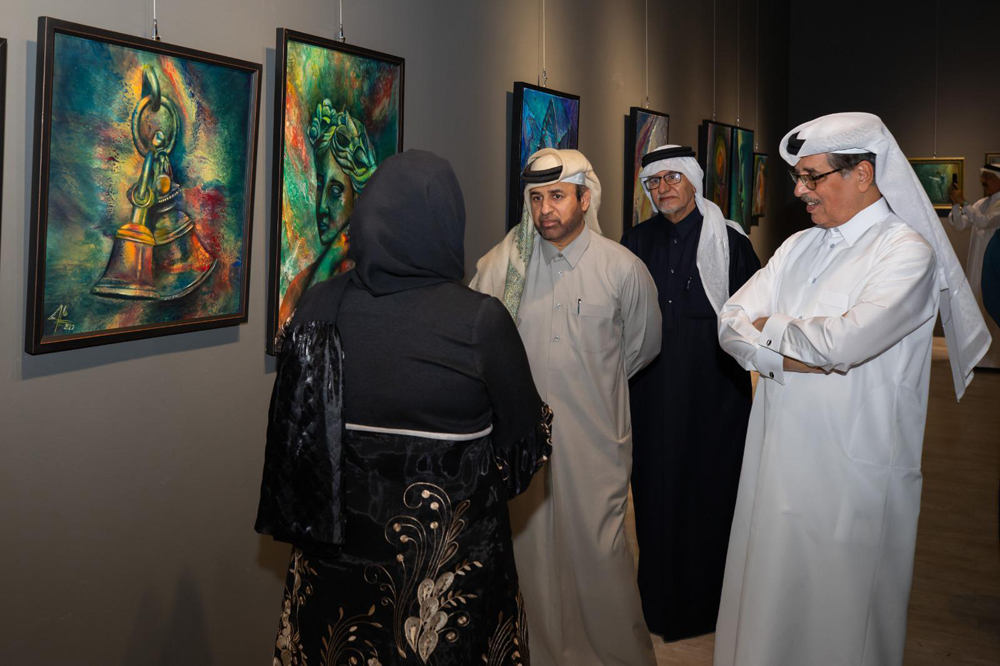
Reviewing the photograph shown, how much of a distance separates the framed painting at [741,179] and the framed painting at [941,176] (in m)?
3.54

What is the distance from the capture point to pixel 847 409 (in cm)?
288

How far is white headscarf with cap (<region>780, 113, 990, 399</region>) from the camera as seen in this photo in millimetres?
2844

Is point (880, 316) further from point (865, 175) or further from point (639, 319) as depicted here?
point (639, 319)

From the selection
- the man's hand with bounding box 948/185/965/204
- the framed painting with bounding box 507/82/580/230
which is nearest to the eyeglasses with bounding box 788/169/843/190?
the framed painting with bounding box 507/82/580/230

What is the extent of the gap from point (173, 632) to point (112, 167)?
151 cm

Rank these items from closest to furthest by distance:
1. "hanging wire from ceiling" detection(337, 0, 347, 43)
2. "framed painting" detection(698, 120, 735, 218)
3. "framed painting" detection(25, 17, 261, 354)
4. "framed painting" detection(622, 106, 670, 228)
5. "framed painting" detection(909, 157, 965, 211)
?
"framed painting" detection(25, 17, 261, 354) → "hanging wire from ceiling" detection(337, 0, 347, 43) → "framed painting" detection(622, 106, 670, 228) → "framed painting" detection(698, 120, 735, 218) → "framed painting" detection(909, 157, 965, 211)

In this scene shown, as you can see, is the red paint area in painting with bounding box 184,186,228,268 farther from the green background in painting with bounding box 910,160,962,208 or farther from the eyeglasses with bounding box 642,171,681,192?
the green background in painting with bounding box 910,160,962,208

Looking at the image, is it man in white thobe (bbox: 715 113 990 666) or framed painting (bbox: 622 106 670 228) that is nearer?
man in white thobe (bbox: 715 113 990 666)

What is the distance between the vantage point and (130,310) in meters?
2.68

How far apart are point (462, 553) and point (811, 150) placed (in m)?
1.69

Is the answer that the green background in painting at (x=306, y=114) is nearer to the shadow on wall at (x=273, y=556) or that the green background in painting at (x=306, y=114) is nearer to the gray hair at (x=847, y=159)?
the shadow on wall at (x=273, y=556)

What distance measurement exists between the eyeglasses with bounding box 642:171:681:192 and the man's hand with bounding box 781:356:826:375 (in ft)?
5.03

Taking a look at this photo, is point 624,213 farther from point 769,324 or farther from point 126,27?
point 126,27

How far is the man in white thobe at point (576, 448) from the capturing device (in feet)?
11.6
